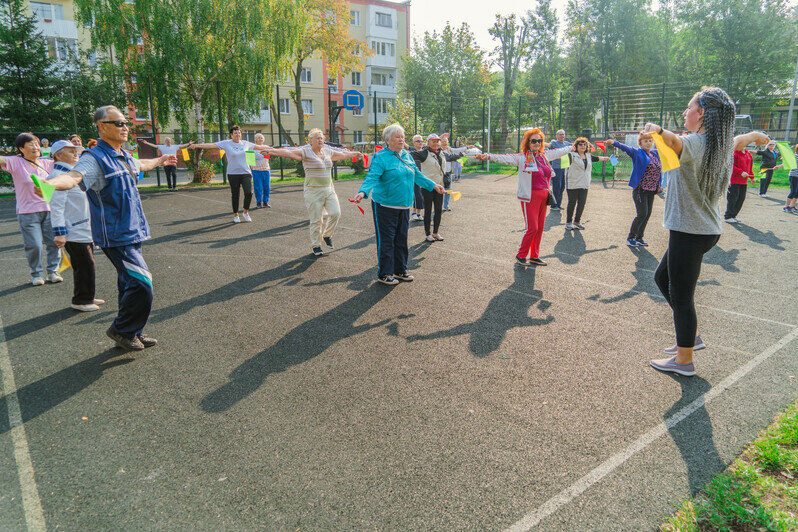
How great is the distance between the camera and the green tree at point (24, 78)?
22297 millimetres

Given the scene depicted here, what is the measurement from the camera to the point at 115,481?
2.86 m

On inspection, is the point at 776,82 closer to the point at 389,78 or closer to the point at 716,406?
the point at 389,78

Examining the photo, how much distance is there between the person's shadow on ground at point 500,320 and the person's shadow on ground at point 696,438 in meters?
1.62

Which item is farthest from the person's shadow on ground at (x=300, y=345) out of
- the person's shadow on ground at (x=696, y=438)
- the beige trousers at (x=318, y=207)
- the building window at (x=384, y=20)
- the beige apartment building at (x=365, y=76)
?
the building window at (x=384, y=20)

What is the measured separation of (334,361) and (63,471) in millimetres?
2137

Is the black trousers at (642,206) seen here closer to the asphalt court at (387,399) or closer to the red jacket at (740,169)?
the asphalt court at (387,399)

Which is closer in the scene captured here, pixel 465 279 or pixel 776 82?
pixel 465 279

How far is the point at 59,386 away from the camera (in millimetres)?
4066

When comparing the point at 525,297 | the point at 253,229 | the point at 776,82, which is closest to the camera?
the point at 525,297

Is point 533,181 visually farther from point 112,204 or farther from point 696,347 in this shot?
point 112,204

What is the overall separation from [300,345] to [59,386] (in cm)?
204

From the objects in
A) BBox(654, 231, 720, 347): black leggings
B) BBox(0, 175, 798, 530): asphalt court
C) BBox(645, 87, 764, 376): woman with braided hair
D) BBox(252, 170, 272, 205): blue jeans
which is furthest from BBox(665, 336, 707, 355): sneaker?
BBox(252, 170, 272, 205): blue jeans

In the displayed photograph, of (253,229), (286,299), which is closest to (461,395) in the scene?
(286,299)

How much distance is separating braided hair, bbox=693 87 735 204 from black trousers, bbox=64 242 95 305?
6464 mm
